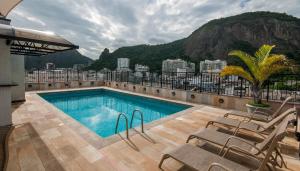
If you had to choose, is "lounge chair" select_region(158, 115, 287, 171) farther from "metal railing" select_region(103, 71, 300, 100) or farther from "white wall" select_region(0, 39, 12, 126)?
"metal railing" select_region(103, 71, 300, 100)

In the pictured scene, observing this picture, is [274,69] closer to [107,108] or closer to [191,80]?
[191,80]

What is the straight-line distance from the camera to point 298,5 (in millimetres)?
14102

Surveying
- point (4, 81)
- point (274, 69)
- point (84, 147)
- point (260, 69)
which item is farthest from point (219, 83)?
point (4, 81)

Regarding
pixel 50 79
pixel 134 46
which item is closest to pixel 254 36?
pixel 134 46

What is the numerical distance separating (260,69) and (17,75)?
8852mm

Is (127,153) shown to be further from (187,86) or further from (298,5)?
(298,5)

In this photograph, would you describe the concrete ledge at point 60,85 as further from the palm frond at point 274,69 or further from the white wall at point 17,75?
the palm frond at point 274,69

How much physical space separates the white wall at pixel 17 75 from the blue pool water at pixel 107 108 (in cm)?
162

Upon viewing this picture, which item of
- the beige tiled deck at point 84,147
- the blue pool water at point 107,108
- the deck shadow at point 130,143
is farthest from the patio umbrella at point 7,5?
the deck shadow at point 130,143

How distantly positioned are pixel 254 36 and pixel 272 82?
54.5 meters

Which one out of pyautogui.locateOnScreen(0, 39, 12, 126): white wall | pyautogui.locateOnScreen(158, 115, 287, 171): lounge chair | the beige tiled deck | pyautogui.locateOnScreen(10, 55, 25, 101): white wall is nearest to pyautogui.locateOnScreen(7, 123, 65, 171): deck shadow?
the beige tiled deck

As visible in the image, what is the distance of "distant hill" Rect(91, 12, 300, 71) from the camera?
34.8 m

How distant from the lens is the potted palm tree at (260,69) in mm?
4375

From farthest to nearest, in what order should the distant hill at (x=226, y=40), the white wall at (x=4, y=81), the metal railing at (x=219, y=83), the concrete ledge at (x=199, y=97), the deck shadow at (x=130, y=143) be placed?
the distant hill at (x=226, y=40)
the concrete ledge at (x=199, y=97)
the metal railing at (x=219, y=83)
the white wall at (x=4, y=81)
the deck shadow at (x=130, y=143)
